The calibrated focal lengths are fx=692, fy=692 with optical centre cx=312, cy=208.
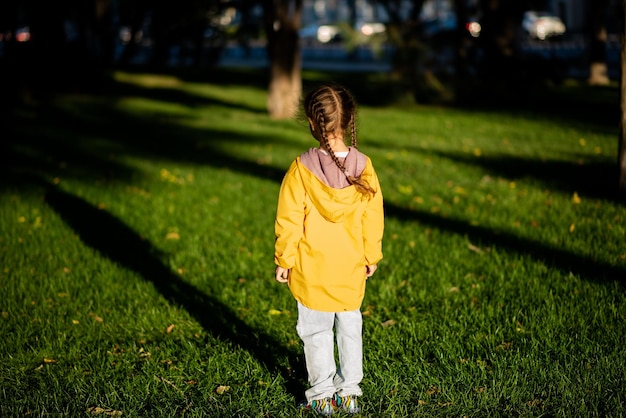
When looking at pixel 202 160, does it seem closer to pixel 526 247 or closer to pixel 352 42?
pixel 526 247

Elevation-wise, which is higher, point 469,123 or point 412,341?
point 412,341

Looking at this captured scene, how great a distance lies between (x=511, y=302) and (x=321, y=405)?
6.17 feet

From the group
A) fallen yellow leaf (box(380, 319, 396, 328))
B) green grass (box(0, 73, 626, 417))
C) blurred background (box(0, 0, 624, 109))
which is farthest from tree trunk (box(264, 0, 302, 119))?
fallen yellow leaf (box(380, 319, 396, 328))

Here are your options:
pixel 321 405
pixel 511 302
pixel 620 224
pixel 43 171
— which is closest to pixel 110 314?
pixel 321 405

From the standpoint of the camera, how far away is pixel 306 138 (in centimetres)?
1216

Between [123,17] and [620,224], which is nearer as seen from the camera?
[620,224]

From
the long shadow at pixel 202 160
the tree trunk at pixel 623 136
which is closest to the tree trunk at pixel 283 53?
the long shadow at pixel 202 160

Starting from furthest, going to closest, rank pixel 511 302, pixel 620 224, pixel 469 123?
pixel 469 123 → pixel 620 224 → pixel 511 302

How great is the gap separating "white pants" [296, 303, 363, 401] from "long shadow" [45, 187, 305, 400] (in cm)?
35

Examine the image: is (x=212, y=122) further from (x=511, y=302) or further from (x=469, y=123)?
(x=511, y=302)

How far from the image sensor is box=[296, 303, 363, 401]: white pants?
3.12m

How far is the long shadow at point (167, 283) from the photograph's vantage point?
3.95 m

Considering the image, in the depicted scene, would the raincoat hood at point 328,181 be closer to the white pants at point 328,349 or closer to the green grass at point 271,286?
the white pants at point 328,349

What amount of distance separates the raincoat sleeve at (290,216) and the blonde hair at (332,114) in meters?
0.18
